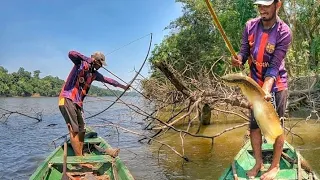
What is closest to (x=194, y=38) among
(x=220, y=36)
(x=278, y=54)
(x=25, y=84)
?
(x=220, y=36)

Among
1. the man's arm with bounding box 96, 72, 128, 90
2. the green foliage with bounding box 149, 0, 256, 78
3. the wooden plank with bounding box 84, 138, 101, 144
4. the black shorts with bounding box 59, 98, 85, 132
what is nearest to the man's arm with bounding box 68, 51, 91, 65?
the man's arm with bounding box 96, 72, 128, 90

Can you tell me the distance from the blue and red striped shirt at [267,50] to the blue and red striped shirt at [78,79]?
119 inches

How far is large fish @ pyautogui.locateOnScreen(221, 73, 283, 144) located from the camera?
155 inches

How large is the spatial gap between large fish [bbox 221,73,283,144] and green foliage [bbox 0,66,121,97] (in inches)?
2867

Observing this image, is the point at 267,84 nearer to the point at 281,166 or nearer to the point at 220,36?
the point at 281,166

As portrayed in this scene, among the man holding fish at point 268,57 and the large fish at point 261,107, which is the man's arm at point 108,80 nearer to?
the man holding fish at point 268,57

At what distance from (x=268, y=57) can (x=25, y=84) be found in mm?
81669

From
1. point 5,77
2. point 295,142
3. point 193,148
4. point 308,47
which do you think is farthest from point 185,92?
point 5,77

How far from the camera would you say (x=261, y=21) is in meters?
A: 4.47

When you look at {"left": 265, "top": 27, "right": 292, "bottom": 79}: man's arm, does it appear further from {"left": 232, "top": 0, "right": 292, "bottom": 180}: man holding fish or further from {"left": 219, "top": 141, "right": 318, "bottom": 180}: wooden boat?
{"left": 219, "top": 141, "right": 318, "bottom": 180}: wooden boat

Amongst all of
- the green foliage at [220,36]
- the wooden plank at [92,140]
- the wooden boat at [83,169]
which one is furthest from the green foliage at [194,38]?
the wooden boat at [83,169]

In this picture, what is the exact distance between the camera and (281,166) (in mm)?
5355

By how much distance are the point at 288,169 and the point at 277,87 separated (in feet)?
4.01

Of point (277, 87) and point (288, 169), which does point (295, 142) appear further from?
point (277, 87)
